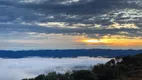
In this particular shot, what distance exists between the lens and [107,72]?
126 ft

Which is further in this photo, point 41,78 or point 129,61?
point 129,61

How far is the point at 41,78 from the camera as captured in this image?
3403 cm

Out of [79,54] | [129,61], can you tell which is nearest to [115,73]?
[129,61]

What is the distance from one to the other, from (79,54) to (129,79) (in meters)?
154

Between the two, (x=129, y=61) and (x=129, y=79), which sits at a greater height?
(x=129, y=61)

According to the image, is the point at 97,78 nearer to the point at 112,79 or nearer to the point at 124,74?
the point at 112,79

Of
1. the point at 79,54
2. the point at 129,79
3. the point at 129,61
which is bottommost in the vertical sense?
the point at 129,79

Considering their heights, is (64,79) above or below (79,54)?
below

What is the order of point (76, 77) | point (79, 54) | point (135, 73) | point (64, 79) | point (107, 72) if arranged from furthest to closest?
point (79, 54)
point (135, 73)
point (107, 72)
point (76, 77)
point (64, 79)

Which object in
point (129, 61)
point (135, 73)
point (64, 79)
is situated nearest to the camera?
point (64, 79)

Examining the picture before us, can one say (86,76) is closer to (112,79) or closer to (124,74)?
(112,79)

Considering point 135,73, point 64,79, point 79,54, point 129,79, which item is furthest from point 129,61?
point 79,54

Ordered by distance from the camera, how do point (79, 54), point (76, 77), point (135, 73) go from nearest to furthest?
point (76, 77)
point (135, 73)
point (79, 54)

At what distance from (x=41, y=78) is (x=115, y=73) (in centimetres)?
801
